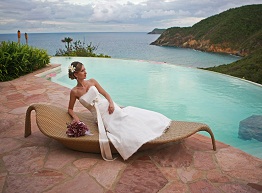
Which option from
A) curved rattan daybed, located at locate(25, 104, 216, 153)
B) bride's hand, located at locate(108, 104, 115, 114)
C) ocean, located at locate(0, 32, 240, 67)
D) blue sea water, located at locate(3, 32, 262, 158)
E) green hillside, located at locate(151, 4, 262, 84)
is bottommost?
ocean, located at locate(0, 32, 240, 67)

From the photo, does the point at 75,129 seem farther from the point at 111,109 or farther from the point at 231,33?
the point at 231,33

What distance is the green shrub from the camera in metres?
6.78

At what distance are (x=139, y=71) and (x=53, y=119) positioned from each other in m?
6.26

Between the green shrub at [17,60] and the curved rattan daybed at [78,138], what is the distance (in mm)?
4391

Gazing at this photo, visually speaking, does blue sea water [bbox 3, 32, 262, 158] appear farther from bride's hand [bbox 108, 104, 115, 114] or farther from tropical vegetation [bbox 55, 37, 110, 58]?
tropical vegetation [bbox 55, 37, 110, 58]

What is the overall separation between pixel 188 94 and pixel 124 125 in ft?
13.2

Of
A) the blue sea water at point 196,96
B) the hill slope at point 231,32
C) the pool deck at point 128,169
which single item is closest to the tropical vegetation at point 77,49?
the blue sea water at point 196,96

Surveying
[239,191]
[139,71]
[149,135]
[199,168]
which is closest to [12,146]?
[149,135]

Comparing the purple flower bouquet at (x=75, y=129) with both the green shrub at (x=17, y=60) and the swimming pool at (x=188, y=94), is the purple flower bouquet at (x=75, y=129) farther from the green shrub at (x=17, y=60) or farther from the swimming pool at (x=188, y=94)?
the green shrub at (x=17, y=60)

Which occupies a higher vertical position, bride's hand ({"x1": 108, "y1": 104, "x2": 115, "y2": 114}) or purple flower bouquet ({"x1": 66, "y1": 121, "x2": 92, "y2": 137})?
bride's hand ({"x1": 108, "y1": 104, "x2": 115, "y2": 114})

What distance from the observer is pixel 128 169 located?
2.44 m

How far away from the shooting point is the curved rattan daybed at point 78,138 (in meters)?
2.57

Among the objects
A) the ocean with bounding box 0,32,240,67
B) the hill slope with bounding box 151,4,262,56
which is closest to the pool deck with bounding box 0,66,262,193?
the ocean with bounding box 0,32,240,67

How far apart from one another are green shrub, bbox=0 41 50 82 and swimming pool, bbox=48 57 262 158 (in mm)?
801
